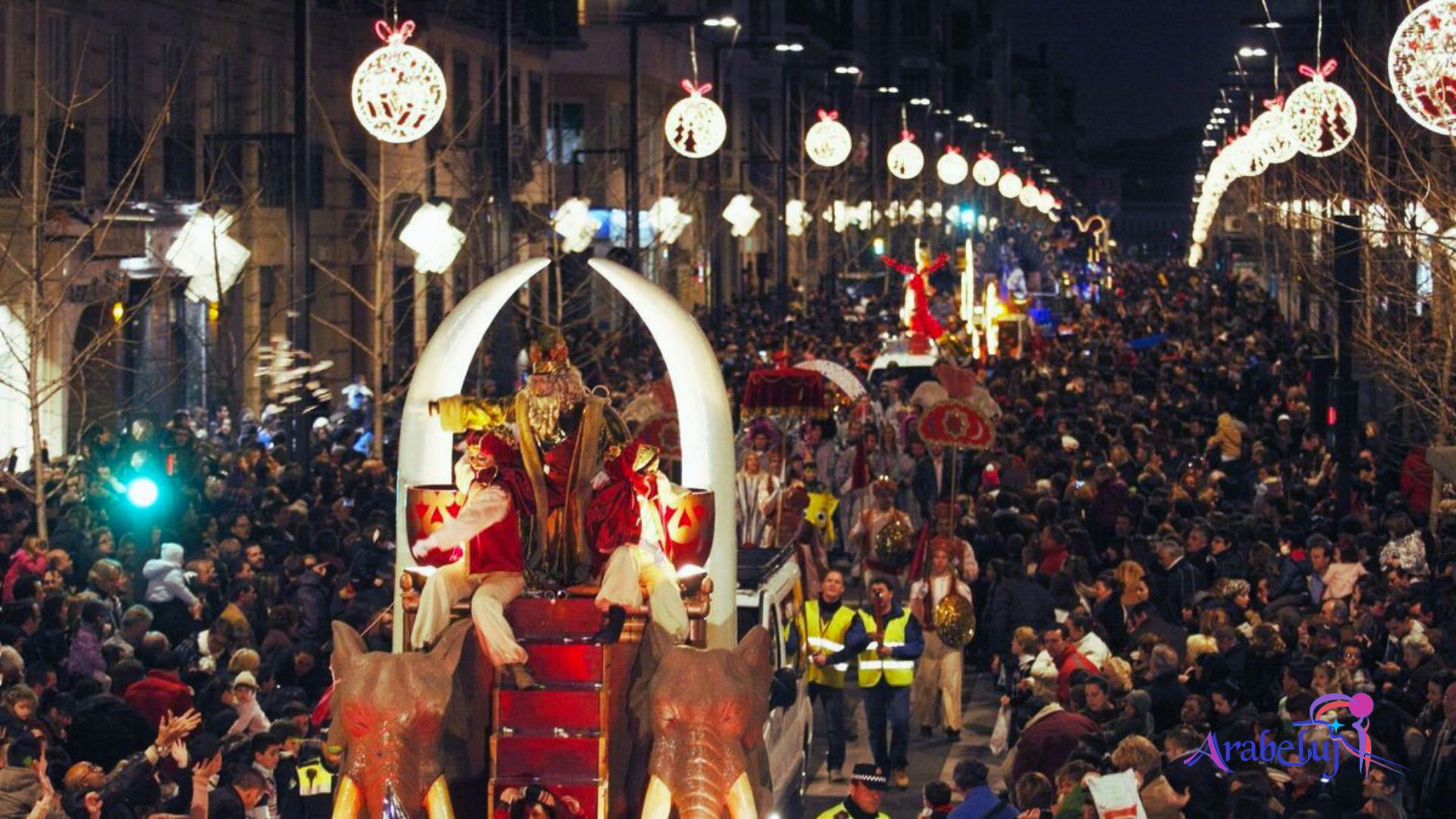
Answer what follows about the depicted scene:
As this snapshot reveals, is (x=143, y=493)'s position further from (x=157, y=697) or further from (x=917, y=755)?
(x=917, y=755)

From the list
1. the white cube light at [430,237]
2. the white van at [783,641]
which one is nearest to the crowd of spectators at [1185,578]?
the white van at [783,641]

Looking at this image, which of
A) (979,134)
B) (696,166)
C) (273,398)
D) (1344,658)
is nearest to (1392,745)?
(1344,658)

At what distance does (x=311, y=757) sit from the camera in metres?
12.8

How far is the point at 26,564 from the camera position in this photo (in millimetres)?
17188

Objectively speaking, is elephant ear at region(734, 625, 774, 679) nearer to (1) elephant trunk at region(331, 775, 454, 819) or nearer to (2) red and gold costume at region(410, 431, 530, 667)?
(2) red and gold costume at region(410, 431, 530, 667)

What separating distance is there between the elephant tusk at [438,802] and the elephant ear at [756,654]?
1.28 metres

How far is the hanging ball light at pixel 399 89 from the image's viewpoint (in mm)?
22078

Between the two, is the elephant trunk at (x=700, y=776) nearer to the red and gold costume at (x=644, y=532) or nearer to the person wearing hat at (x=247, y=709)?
the red and gold costume at (x=644, y=532)

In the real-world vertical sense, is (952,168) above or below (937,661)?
above

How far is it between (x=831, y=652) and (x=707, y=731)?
21.9ft

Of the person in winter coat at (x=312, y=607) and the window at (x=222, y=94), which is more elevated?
the window at (x=222, y=94)

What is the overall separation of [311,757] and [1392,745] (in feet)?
18.7

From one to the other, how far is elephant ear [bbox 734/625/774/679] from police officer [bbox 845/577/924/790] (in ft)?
20.8

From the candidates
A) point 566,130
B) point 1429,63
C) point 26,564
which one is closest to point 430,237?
point 26,564
